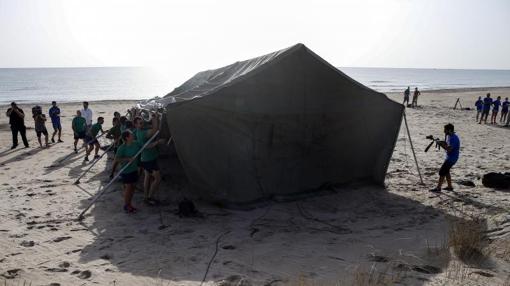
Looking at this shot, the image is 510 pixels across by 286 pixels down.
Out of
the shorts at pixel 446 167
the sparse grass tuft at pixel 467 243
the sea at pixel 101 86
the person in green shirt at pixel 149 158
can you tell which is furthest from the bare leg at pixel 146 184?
the sea at pixel 101 86

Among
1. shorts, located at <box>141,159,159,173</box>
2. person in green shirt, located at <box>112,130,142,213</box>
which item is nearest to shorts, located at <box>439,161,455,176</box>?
shorts, located at <box>141,159,159,173</box>

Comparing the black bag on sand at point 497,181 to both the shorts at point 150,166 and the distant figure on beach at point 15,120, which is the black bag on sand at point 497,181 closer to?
the shorts at point 150,166

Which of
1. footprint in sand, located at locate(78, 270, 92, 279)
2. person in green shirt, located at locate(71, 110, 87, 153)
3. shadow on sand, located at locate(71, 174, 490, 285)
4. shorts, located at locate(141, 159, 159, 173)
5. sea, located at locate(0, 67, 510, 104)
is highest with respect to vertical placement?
sea, located at locate(0, 67, 510, 104)

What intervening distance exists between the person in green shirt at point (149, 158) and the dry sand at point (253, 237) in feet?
0.91

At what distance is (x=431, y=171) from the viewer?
9695 mm

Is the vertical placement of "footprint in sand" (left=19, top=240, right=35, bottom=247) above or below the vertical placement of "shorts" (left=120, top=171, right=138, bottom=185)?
below

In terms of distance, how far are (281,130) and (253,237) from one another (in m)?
2.36

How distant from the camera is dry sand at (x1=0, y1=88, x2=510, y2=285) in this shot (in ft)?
15.0

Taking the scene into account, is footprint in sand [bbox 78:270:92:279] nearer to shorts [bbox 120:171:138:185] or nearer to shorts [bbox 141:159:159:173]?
shorts [bbox 120:171:138:185]

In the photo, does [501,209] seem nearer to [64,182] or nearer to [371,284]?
[371,284]

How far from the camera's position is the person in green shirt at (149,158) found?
7148mm

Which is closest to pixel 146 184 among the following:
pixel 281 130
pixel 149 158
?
pixel 149 158

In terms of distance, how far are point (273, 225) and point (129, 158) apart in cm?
277

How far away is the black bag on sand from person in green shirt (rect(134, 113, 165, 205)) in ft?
21.5
